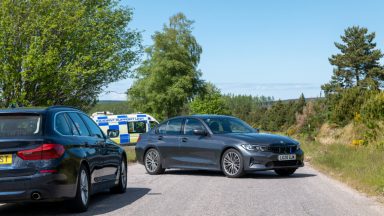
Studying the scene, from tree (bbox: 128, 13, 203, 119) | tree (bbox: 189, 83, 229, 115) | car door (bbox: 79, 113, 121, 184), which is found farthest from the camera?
tree (bbox: 189, 83, 229, 115)

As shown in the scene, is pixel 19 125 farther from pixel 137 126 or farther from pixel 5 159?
pixel 137 126

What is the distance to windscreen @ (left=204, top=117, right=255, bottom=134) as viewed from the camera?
15508 mm

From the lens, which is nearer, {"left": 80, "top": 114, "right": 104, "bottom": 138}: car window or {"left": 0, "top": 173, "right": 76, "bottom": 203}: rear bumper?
{"left": 0, "top": 173, "right": 76, "bottom": 203}: rear bumper

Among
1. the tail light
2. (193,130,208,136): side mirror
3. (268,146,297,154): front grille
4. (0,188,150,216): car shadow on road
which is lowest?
(0,188,150,216): car shadow on road

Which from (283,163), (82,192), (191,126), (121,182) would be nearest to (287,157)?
(283,163)

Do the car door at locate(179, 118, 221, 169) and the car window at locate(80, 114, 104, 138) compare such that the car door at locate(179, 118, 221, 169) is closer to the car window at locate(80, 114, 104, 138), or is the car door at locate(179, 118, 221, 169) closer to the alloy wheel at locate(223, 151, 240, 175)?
the alloy wheel at locate(223, 151, 240, 175)

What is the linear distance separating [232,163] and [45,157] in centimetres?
693

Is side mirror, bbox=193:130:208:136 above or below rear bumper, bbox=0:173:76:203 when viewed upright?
above

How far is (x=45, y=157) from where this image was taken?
8195 millimetres

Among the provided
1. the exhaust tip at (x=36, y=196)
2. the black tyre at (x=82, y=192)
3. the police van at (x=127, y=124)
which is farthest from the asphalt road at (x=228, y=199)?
the police van at (x=127, y=124)

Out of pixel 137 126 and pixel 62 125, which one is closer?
pixel 62 125

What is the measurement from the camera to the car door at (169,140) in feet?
52.0

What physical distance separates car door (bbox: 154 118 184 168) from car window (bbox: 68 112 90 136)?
575 centimetres

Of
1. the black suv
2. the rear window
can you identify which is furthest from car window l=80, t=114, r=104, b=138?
the rear window
